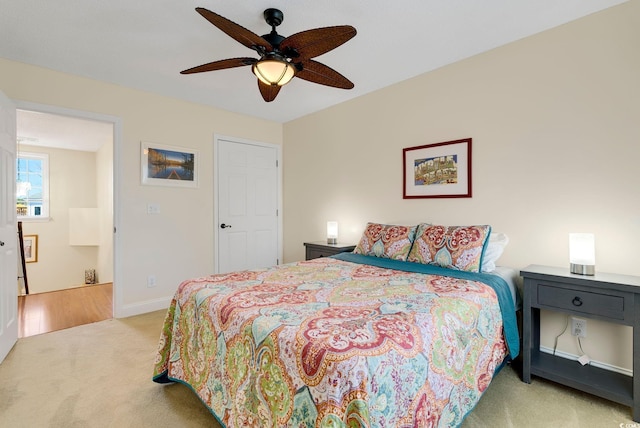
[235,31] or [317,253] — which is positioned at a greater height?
[235,31]

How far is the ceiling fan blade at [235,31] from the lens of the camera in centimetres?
155

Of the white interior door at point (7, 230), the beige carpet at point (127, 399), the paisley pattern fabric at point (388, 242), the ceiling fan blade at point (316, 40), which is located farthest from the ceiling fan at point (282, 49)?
the beige carpet at point (127, 399)

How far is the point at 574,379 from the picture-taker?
1909mm

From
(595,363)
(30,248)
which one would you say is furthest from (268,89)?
(30,248)

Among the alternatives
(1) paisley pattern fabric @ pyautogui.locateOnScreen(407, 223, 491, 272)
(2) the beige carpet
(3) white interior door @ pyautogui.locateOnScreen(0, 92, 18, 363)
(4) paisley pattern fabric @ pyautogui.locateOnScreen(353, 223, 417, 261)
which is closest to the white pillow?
(1) paisley pattern fabric @ pyautogui.locateOnScreen(407, 223, 491, 272)

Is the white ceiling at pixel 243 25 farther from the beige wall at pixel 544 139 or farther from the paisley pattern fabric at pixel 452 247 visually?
the paisley pattern fabric at pixel 452 247

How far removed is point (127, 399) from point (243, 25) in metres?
2.55

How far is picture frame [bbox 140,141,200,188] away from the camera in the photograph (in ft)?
11.4

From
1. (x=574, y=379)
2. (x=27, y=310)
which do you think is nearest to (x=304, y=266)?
(x=574, y=379)

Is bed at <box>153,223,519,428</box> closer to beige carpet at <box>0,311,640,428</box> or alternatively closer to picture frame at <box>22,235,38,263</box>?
beige carpet at <box>0,311,640,428</box>

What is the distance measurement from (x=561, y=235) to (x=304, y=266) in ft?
6.16

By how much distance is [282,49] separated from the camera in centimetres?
186

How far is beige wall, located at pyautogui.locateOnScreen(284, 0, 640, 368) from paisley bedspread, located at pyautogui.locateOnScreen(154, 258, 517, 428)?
88 centimetres

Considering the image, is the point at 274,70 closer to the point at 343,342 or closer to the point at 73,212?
the point at 343,342
